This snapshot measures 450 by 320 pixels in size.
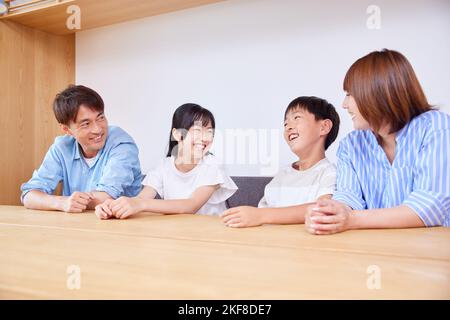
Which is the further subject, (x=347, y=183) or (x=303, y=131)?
(x=303, y=131)

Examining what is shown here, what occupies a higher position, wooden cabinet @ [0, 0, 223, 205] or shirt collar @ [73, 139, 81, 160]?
wooden cabinet @ [0, 0, 223, 205]

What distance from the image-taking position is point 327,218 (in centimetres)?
81

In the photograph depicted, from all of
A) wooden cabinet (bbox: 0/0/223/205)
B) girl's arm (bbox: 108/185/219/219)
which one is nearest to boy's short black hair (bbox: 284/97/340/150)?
girl's arm (bbox: 108/185/219/219)

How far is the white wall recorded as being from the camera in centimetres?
187

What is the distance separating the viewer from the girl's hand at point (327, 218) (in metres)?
0.81

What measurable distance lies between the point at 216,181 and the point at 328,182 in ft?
1.20

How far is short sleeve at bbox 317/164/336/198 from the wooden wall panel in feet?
6.49

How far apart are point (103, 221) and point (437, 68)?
1541mm

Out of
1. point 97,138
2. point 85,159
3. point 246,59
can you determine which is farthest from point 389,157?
point 246,59

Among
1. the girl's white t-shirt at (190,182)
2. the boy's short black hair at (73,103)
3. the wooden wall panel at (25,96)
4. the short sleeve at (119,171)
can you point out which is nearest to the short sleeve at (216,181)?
the girl's white t-shirt at (190,182)

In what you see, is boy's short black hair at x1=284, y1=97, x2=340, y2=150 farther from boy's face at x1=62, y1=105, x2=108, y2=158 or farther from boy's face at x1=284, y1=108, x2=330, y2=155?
boy's face at x1=62, y1=105, x2=108, y2=158

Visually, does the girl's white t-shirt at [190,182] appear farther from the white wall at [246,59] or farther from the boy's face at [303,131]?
the white wall at [246,59]

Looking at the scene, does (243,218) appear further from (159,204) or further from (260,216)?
(159,204)

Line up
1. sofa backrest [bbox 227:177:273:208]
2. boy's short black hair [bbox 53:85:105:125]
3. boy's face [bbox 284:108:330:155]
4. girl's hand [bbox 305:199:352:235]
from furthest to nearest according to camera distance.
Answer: sofa backrest [bbox 227:177:273:208], boy's short black hair [bbox 53:85:105:125], boy's face [bbox 284:108:330:155], girl's hand [bbox 305:199:352:235]
